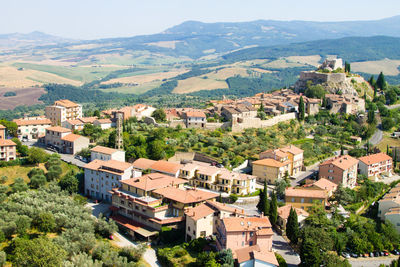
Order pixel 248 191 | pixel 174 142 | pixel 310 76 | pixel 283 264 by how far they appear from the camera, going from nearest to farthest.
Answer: pixel 283 264, pixel 248 191, pixel 174 142, pixel 310 76

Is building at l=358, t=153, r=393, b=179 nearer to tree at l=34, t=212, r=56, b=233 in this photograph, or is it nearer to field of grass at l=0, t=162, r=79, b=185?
field of grass at l=0, t=162, r=79, b=185

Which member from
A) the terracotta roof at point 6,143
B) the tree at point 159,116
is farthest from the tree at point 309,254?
the tree at point 159,116

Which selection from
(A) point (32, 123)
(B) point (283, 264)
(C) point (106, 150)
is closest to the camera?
(B) point (283, 264)

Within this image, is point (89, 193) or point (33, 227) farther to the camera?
point (89, 193)

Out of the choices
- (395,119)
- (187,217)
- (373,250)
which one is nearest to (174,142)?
(187,217)

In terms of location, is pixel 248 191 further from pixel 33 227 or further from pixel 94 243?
pixel 33 227

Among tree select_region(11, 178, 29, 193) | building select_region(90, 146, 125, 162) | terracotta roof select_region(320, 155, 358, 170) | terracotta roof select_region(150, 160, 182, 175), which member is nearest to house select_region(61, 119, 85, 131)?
building select_region(90, 146, 125, 162)
